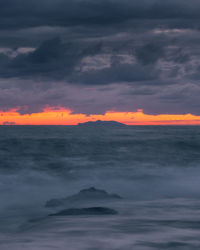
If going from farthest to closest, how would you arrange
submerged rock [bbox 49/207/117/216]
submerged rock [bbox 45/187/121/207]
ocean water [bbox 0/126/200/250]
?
submerged rock [bbox 45/187/121/207]
submerged rock [bbox 49/207/117/216]
ocean water [bbox 0/126/200/250]

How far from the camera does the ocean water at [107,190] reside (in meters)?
9.09

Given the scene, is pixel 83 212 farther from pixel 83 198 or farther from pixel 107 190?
pixel 107 190

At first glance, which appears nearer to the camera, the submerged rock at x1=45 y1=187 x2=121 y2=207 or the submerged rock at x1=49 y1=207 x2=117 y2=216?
the submerged rock at x1=49 y1=207 x2=117 y2=216

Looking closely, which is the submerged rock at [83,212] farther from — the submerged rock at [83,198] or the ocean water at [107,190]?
the submerged rock at [83,198]

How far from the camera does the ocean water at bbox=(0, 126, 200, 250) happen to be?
909 centimetres

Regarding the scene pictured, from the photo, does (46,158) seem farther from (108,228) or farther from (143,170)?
(108,228)

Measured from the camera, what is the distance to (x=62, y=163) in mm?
31141

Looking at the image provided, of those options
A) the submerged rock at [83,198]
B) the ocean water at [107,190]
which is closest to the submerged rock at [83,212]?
the ocean water at [107,190]

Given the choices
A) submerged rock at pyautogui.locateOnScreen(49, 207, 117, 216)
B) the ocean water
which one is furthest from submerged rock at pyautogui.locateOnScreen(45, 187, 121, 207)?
submerged rock at pyautogui.locateOnScreen(49, 207, 117, 216)

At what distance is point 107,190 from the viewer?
72.6ft

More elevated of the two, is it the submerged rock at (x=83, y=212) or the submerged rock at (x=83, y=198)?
the submerged rock at (x=83, y=198)

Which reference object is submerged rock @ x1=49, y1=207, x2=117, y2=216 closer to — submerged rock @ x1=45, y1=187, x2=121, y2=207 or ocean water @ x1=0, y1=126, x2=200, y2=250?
ocean water @ x1=0, y1=126, x2=200, y2=250

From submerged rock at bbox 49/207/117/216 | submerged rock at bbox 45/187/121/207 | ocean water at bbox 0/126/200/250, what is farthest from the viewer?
submerged rock at bbox 45/187/121/207

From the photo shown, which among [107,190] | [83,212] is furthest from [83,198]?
[107,190]
